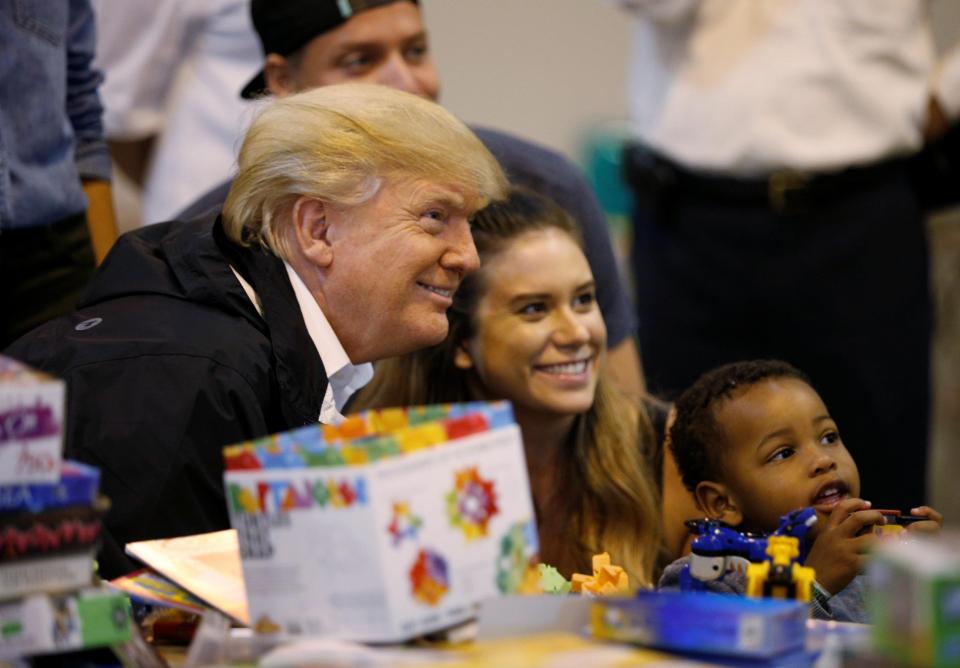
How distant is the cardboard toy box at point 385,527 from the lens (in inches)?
52.7

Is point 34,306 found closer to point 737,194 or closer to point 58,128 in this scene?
point 58,128

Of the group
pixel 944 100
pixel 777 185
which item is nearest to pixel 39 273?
pixel 777 185

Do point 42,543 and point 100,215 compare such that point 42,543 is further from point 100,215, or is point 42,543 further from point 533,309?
point 100,215

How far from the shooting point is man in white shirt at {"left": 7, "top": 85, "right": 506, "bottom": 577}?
2.00 m

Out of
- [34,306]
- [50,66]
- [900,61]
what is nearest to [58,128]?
[50,66]

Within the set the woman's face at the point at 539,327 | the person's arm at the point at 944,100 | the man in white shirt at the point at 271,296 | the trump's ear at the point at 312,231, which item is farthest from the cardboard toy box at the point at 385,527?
the person's arm at the point at 944,100

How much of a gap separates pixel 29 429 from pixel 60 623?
0.17 meters

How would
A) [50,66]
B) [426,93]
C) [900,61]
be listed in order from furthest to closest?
[900,61] < [426,93] < [50,66]

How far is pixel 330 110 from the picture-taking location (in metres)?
2.29

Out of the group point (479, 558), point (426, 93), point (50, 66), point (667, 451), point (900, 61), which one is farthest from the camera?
point (900, 61)

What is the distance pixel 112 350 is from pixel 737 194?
1803 mm

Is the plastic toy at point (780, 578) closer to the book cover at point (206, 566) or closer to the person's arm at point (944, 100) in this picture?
the book cover at point (206, 566)

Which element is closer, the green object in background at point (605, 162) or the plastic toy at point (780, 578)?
the plastic toy at point (780, 578)

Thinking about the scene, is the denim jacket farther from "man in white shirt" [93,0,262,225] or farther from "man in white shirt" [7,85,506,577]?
"man in white shirt" [93,0,262,225]
